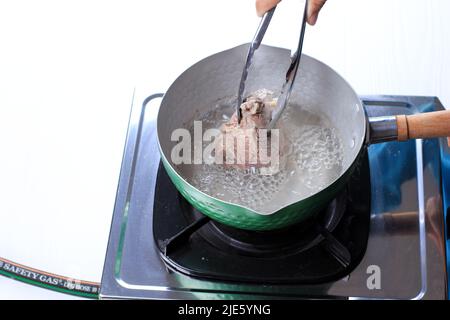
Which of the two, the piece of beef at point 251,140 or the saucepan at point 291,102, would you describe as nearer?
the saucepan at point 291,102

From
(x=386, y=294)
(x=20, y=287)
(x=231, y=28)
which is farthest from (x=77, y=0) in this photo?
(x=386, y=294)

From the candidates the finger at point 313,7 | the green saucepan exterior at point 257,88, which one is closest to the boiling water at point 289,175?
the green saucepan exterior at point 257,88

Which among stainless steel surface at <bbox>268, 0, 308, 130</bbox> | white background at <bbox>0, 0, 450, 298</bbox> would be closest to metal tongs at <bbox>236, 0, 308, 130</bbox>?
stainless steel surface at <bbox>268, 0, 308, 130</bbox>

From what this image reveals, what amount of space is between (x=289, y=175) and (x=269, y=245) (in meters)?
0.11

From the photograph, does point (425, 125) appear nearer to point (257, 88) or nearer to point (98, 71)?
point (257, 88)

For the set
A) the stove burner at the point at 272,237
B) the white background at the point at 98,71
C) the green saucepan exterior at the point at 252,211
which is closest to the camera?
the green saucepan exterior at the point at 252,211

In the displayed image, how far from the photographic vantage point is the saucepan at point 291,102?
1.92 feet

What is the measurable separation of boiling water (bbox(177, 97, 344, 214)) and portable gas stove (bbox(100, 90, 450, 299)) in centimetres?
4

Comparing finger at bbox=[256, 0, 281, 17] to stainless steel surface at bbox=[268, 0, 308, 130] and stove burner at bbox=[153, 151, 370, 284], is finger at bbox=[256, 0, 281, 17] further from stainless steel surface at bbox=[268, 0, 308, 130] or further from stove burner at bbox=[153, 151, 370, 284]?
stove burner at bbox=[153, 151, 370, 284]

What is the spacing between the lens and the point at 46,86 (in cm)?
99

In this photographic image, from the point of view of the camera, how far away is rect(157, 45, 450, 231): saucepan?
59cm

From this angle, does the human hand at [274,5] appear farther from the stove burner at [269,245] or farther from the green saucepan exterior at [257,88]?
the stove burner at [269,245]

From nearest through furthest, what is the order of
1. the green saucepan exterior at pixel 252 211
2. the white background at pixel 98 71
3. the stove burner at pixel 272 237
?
the green saucepan exterior at pixel 252 211 → the stove burner at pixel 272 237 → the white background at pixel 98 71

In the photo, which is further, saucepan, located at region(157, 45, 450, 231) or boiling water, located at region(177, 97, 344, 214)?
boiling water, located at region(177, 97, 344, 214)
